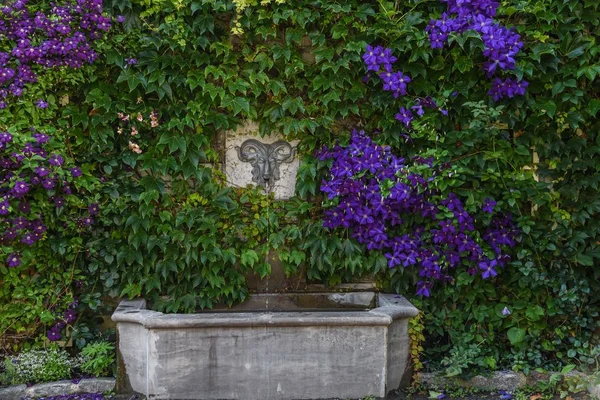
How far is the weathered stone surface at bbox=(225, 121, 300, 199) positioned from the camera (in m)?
4.47

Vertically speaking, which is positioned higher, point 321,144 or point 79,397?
point 321,144

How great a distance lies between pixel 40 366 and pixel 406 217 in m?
2.64

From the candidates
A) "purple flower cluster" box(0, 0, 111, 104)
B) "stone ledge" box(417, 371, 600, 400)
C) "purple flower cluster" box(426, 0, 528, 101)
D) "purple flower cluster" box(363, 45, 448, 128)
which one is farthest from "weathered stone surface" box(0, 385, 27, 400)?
"purple flower cluster" box(426, 0, 528, 101)

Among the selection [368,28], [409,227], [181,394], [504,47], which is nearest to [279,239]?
[409,227]

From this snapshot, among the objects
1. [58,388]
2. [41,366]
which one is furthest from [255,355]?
[41,366]

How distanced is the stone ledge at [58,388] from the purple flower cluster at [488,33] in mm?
3076

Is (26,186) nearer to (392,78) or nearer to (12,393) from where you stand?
(12,393)

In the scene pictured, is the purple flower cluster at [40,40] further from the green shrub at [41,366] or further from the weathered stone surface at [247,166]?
the green shrub at [41,366]

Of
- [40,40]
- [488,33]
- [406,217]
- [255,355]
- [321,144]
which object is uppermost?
[488,33]

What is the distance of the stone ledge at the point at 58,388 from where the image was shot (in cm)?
380

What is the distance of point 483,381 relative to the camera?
3992 millimetres

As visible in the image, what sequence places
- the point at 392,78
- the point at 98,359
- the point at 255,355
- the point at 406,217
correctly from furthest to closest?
1. the point at 406,217
2. the point at 392,78
3. the point at 98,359
4. the point at 255,355

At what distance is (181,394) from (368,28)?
2.66m

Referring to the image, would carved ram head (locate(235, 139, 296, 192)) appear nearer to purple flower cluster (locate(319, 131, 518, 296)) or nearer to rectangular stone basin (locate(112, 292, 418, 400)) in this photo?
purple flower cluster (locate(319, 131, 518, 296))
